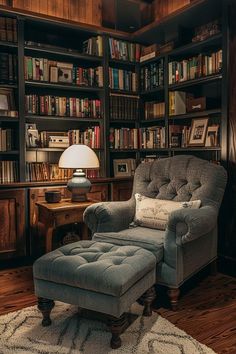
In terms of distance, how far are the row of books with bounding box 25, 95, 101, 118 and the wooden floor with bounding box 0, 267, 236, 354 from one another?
157cm

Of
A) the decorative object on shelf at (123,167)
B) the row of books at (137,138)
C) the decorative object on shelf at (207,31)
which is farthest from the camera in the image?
the decorative object on shelf at (123,167)

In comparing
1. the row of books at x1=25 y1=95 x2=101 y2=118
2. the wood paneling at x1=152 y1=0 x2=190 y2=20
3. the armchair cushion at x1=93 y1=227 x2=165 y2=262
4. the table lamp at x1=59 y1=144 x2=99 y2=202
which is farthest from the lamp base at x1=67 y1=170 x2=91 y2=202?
the wood paneling at x1=152 y1=0 x2=190 y2=20

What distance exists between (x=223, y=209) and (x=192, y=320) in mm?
1126

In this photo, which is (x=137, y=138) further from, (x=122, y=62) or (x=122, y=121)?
(x=122, y=62)

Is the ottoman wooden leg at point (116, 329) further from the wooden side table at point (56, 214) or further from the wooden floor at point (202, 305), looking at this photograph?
the wooden side table at point (56, 214)

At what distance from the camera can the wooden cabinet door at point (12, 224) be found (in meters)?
3.14

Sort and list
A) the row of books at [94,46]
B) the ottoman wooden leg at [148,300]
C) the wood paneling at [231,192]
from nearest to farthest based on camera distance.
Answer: the ottoman wooden leg at [148,300], the wood paneling at [231,192], the row of books at [94,46]

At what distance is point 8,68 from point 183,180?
191 cm

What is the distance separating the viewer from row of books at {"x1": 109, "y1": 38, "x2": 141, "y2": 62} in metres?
3.80

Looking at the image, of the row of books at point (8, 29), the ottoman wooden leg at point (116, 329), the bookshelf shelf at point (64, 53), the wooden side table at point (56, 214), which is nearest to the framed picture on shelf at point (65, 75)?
the bookshelf shelf at point (64, 53)

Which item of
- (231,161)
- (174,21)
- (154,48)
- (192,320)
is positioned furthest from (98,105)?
(192,320)

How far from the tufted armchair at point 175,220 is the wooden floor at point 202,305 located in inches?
6.4

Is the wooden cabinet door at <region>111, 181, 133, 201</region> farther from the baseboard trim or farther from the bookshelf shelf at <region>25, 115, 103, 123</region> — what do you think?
the baseboard trim

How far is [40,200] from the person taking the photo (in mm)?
3289
